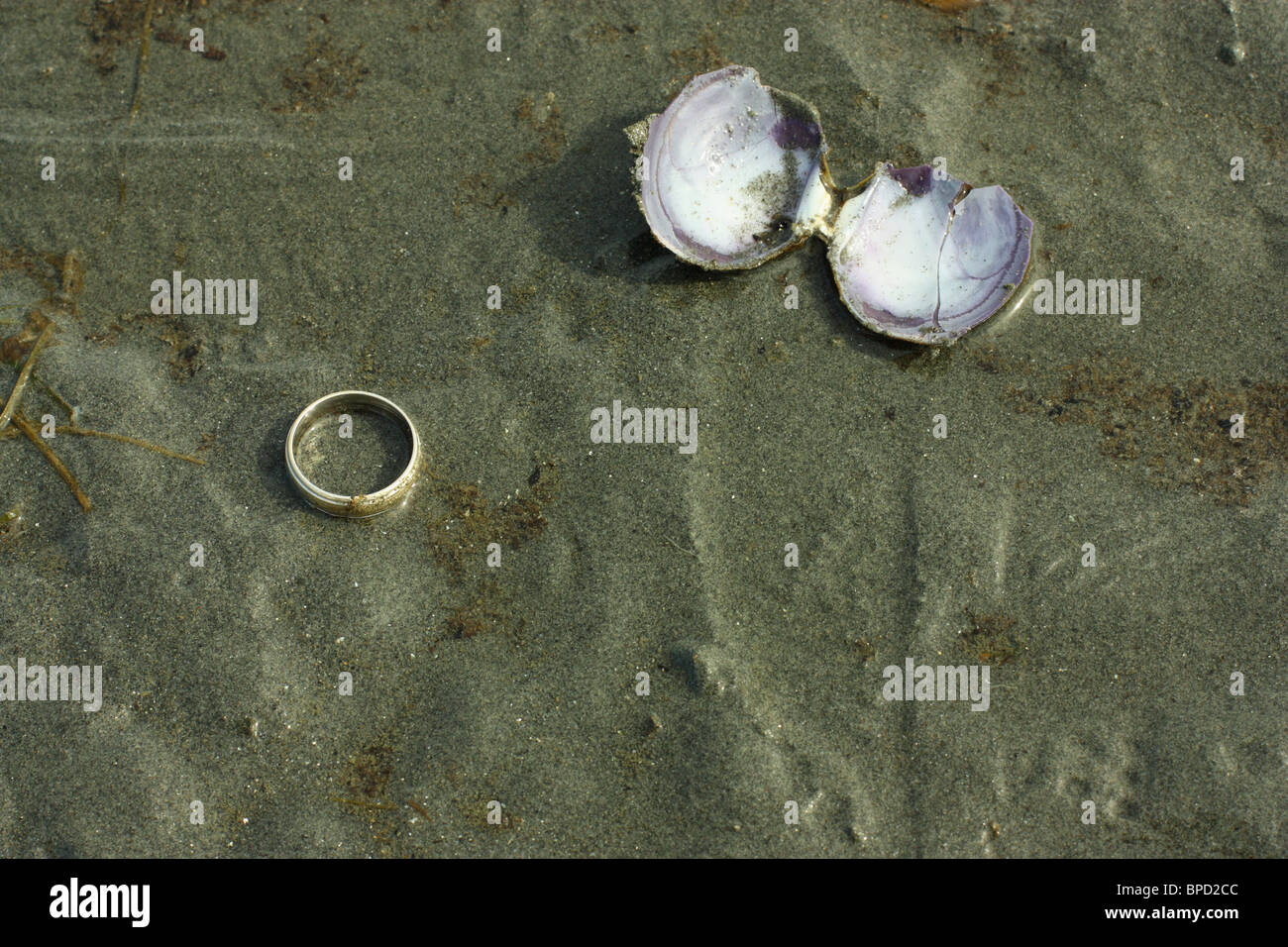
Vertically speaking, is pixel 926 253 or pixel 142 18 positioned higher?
pixel 142 18

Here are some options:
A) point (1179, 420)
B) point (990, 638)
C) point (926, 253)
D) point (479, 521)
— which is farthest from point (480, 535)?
point (1179, 420)

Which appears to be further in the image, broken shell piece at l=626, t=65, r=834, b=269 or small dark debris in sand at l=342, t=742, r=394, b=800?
broken shell piece at l=626, t=65, r=834, b=269

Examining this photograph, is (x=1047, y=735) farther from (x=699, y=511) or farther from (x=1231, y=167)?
(x=1231, y=167)

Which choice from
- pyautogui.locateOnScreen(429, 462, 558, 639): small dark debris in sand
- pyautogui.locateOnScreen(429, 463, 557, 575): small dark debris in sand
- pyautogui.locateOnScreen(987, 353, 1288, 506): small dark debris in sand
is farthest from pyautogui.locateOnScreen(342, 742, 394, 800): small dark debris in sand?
pyautogui.locateOnScreen(987, 353, 1288, 506): small dark debris in sand

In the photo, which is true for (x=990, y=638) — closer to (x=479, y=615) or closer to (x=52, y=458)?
(x=479, y=615)

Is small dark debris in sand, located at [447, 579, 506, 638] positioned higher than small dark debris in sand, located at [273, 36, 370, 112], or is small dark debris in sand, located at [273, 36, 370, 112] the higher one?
small dark debris in sand, located at [273, 36, 370, 112]

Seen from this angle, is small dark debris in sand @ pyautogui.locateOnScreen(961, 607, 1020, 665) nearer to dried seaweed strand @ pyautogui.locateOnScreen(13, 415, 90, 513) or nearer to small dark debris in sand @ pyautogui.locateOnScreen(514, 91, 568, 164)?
small dark debris in sand @ pyautogui.locateOnScreen(514, 91, 568, 164)

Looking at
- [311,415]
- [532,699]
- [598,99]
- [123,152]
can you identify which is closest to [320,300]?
[311,415]
